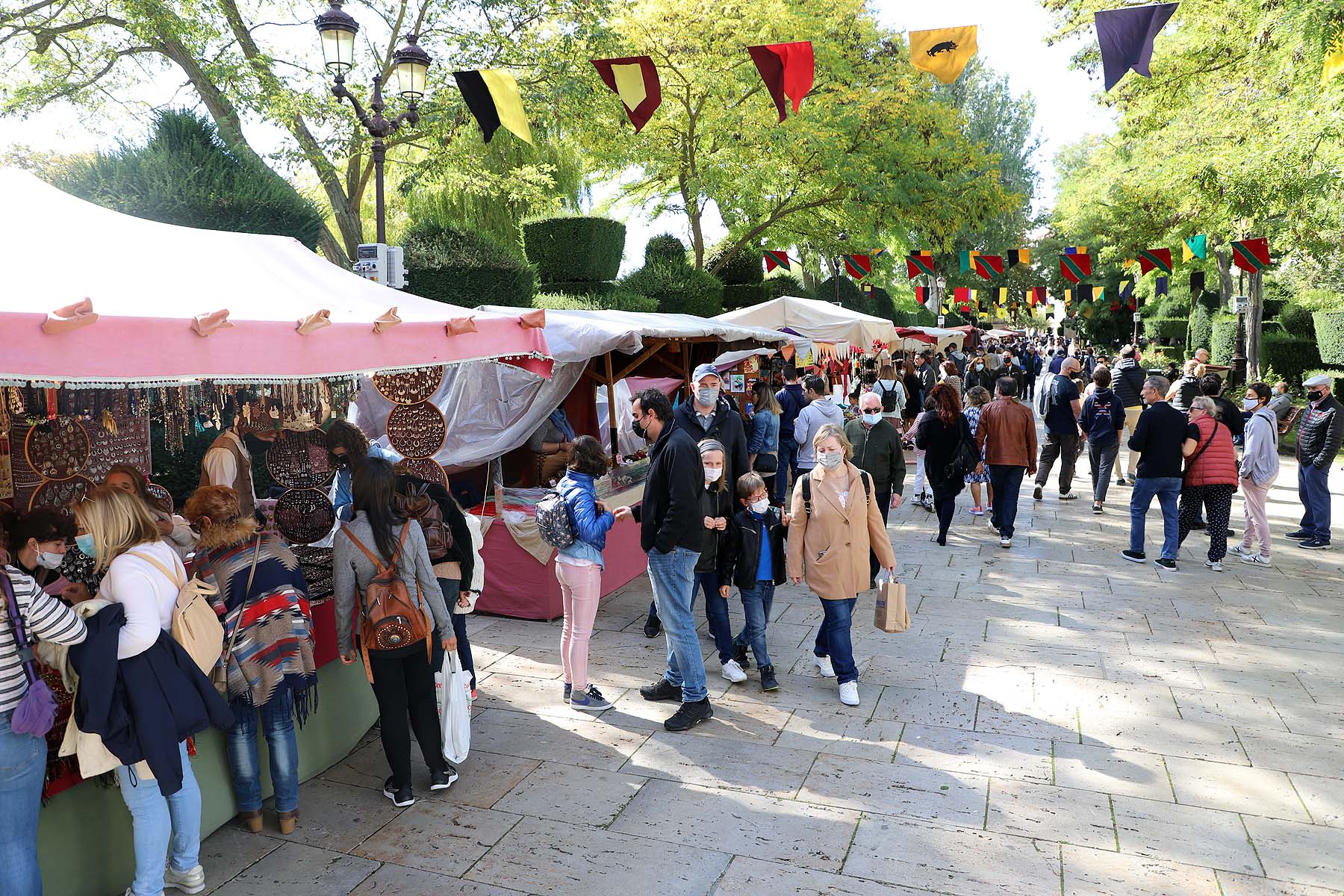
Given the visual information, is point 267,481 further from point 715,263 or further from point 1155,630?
point 715,263

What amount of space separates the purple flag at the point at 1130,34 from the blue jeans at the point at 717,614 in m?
6.07

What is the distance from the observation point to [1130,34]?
8.00 m

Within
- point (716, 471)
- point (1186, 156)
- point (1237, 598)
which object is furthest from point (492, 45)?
point (1237, 598)

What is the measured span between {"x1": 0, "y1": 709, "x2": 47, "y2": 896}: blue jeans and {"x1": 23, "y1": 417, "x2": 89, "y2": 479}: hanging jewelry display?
6.76 ft

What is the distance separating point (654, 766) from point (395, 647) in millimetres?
1515

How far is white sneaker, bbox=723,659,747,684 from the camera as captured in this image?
5.79 meters

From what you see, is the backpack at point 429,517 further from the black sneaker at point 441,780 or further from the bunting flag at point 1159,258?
the bunting flag at point 1159,258

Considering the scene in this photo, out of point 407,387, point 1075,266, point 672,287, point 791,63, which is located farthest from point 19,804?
point 1075,266

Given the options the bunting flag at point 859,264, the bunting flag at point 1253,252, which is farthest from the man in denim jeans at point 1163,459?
the bunting flag at point 859,264

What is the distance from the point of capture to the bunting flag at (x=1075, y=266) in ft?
78.3

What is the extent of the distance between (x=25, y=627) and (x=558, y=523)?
2549mm

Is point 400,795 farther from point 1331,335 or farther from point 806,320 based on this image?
point 1331,335

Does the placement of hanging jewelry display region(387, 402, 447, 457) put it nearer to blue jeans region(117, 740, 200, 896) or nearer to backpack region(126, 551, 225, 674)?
backpack region(126, 551, 225, 674)

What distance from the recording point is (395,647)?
4.11m
